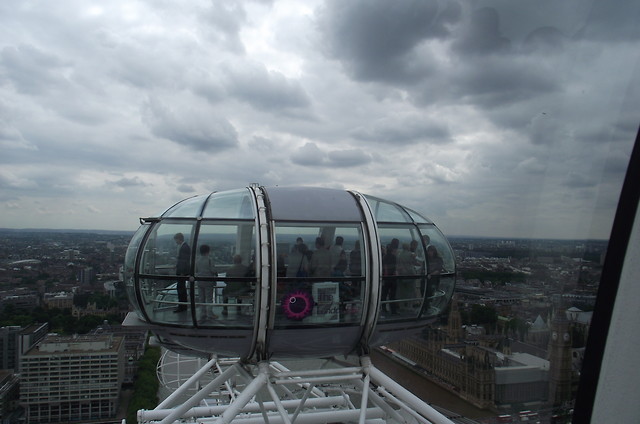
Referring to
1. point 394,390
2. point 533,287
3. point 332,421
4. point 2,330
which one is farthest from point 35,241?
point 533,287

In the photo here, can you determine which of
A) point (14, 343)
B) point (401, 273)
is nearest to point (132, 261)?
point (401, 273)

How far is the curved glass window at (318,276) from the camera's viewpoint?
4.21 meters

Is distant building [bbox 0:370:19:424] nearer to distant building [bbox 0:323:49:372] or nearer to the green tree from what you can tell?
distant building [bbox 0:323:49:372]

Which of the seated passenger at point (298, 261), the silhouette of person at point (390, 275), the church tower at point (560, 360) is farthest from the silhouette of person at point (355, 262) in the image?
the church tower at point (560, 360)

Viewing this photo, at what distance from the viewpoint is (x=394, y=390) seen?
15.1ft

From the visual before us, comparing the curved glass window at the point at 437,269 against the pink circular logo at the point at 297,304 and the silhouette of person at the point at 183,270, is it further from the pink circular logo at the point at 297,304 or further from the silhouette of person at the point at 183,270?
the silhouette of person at the point at 183,270

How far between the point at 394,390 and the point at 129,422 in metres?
13.6

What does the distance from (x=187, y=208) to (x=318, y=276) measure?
1.54 metres

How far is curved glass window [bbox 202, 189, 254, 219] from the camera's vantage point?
4.45 meters

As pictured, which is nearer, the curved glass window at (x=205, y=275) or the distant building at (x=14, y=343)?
the curved glass window at (x=205, y=275)

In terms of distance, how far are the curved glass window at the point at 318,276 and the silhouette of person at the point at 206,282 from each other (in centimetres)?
59

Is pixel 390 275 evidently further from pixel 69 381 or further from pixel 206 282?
pixel 69 381

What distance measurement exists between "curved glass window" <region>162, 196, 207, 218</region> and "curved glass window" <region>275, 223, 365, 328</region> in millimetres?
932

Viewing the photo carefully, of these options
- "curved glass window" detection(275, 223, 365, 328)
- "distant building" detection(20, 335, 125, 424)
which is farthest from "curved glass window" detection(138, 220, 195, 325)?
"distant building" detection(20, 335, 125, 424)
